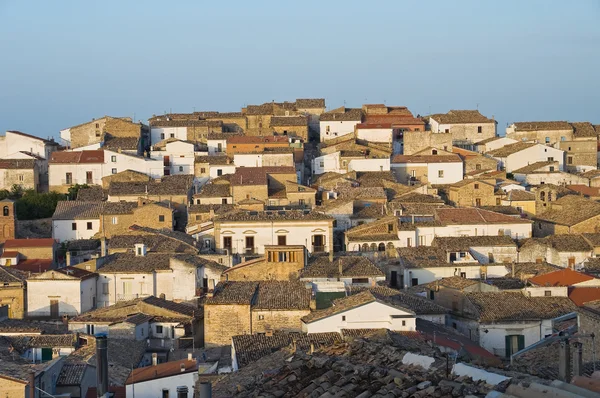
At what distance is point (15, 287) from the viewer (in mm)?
30531

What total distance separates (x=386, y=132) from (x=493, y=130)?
6772mm

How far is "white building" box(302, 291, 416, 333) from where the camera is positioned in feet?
74.0

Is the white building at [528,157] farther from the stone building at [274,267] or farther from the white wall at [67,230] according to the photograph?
the stone building at [274,267]

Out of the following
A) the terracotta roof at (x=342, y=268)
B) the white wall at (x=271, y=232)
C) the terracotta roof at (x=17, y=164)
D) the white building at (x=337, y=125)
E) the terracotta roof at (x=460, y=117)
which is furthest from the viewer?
the terracotta roof at (x=460, y=117)

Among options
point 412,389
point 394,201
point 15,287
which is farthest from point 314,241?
point 412,389

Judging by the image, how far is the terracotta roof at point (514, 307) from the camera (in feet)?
83.5

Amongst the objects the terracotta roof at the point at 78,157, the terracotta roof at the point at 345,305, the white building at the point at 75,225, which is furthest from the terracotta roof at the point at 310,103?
the terracotta roof at the point at 345,305

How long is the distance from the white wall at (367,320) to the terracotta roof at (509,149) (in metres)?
29.2

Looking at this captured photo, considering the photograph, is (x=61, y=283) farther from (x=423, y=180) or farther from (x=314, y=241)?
(x=423, y=180)

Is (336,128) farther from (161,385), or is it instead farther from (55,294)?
(161,385)

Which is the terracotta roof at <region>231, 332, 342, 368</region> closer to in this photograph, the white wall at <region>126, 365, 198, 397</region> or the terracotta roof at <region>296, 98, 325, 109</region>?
the white wall at <region>126, 365, 198, 397</region>

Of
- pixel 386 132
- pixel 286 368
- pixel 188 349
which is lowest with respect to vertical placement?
pixel 188 349

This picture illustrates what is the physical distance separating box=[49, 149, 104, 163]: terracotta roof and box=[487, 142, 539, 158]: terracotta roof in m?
17.3

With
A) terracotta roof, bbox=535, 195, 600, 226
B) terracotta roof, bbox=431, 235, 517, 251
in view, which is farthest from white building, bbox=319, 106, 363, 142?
terracotta roof, bbox=431, 235, 517, 251
